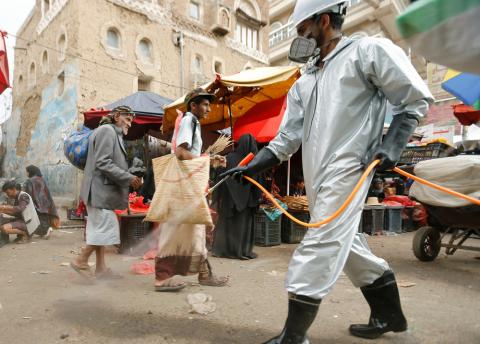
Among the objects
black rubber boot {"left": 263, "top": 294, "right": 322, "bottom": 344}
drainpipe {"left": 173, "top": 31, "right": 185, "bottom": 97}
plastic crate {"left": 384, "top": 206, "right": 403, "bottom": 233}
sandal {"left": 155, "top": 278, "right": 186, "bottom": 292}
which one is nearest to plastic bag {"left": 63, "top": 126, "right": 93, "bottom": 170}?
sandal {"left": 155, "top": 278, "right": 186, "bottom": 292}

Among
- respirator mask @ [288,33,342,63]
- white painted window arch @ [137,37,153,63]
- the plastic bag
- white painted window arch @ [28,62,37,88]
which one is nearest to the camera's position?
respirator mask @ [288,33,342,63]

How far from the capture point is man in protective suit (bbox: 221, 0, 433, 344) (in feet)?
6.73

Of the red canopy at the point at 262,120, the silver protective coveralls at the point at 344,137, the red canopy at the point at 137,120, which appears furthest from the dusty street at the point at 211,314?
the red canopy at the point at 137,120

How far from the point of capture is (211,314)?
300cm

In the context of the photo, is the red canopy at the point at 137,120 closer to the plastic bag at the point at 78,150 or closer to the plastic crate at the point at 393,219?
the plastic bag at the point at 78,150

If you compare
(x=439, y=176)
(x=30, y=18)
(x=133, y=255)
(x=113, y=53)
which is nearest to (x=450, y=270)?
(x=439, y=176)

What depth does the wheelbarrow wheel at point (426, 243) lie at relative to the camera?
16.9ft

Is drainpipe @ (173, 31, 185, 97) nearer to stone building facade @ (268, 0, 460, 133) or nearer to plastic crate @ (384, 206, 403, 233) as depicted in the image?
stone building facade @ (268, 0, 460, 133)

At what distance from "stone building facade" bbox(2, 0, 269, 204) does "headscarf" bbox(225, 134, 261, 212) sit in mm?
8397

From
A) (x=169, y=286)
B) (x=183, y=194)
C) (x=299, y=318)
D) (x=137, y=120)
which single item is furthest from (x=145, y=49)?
(x=299, y=318)

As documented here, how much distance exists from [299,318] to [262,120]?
6.01m

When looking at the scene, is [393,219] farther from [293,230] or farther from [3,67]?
[3,67]

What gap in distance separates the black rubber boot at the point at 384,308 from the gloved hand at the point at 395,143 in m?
0.80

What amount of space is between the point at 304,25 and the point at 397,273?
11.3ft
